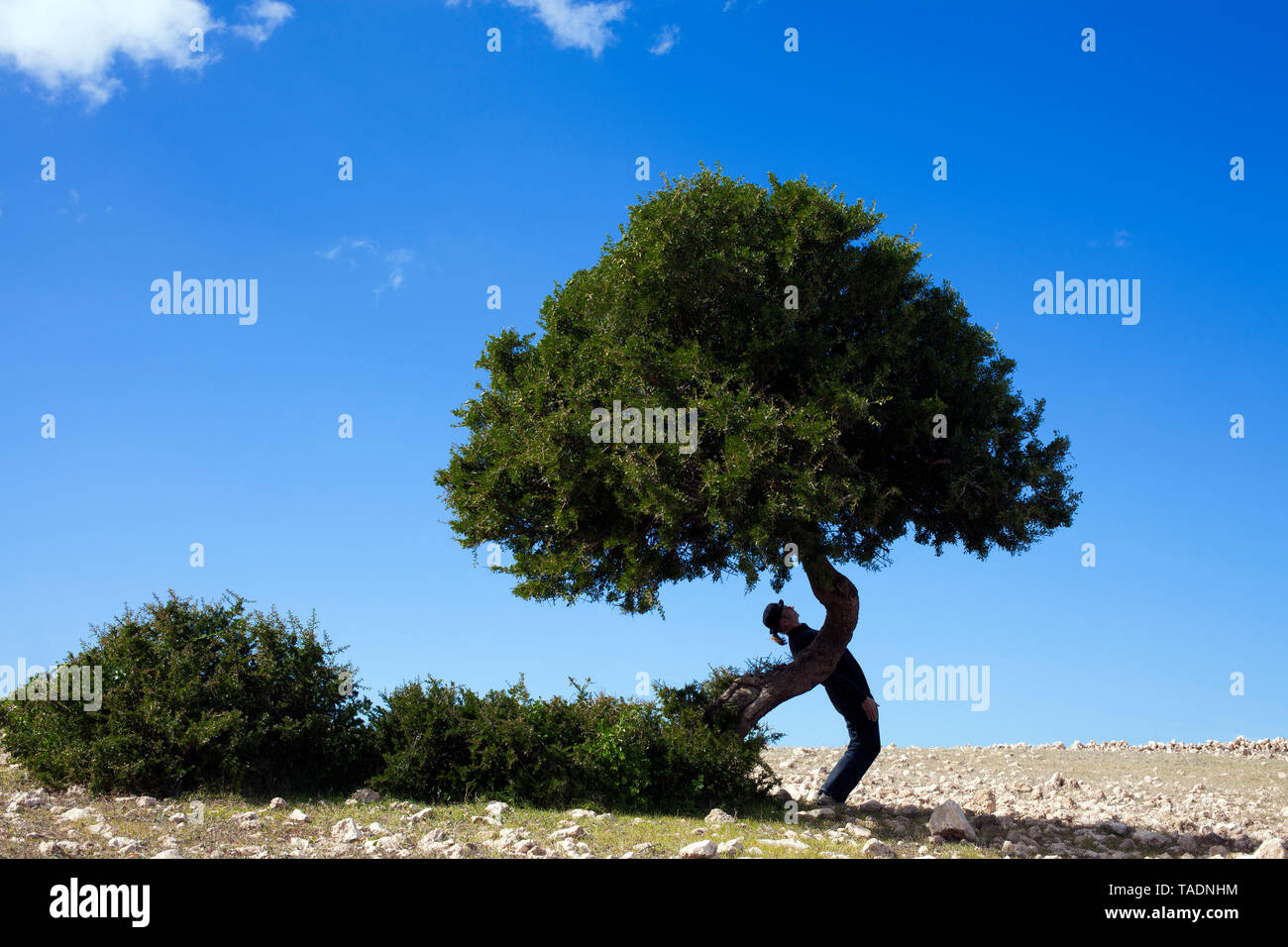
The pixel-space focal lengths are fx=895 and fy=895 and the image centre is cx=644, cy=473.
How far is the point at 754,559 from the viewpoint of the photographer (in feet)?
47.1

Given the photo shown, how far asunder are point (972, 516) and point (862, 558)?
6.67ft

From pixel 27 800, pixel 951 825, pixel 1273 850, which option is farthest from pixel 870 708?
pixel 27 800

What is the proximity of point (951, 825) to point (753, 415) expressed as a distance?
6882mm

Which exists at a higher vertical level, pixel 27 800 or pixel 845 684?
pixel 845 684

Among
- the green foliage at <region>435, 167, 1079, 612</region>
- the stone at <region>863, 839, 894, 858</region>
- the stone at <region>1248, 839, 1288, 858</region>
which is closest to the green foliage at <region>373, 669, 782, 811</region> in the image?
the green foliage at <region>435, 167, 1079, 612</region>

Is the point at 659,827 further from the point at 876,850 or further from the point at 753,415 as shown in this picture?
the point at 753,415

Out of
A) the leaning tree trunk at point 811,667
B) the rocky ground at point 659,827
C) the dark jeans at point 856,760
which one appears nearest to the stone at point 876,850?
the rocky ground at point 659,827

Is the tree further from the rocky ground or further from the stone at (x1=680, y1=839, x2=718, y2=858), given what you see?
the stone at (x1=680, y1=839, x2=718, y2=858)

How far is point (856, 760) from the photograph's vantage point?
1644 cm

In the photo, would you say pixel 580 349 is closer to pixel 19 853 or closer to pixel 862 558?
pixel 862 558

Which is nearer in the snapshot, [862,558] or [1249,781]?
[862,558]

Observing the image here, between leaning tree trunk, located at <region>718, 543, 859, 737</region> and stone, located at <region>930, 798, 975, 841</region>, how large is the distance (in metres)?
3.21

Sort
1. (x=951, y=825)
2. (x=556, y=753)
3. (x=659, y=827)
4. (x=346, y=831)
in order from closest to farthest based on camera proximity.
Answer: (x=346, y=831), (x=659, y=827), (x=951, y=825), (x=556, y=753)
